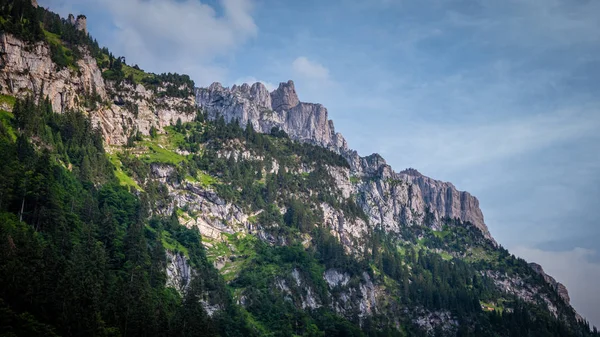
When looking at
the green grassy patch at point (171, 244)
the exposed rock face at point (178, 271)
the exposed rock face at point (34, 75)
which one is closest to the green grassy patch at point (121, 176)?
the green grassy patch at point (171, 244)

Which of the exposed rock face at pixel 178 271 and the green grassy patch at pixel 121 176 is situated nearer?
the exposed rock face at pixel 178 271

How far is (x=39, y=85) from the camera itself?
179 meters

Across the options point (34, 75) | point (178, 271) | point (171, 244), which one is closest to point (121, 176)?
point (171, 244)

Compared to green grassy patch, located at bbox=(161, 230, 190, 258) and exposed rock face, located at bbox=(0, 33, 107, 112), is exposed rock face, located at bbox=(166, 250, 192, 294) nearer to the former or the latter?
green grassy patch, located at bbox=(161, 230, 190, 258)

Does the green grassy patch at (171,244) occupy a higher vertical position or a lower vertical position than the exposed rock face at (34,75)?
lower

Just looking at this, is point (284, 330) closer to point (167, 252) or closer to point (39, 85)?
point (167, 252)

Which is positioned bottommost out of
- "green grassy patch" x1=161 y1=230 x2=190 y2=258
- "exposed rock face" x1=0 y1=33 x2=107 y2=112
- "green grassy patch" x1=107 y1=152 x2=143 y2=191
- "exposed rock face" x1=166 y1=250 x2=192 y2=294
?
"exposed rock face" x1=166 y1=250 x2=192 y2=294

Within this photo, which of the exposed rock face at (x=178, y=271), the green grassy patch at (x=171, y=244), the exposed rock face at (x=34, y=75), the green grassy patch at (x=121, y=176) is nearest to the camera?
the exposed rock face at (x=178, y=271)

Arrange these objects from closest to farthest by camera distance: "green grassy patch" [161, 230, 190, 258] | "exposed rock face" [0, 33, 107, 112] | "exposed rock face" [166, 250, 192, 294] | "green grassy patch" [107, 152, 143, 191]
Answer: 1. "exposed rock face" [166, 250, 192, 294]
2. "green grassy patch" [161, 230, 190, 258]
3. "exposed rock face" [0, 33, 107, 112]
4. "green grassy patch" [107, 152, 143, 191]

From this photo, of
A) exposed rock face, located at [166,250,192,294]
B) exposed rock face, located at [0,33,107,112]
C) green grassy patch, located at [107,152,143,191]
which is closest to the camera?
exposed rock face, located at [166,250,192,294]

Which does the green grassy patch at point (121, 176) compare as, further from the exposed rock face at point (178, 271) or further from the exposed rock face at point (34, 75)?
the exposed rock face at point (178, 271)

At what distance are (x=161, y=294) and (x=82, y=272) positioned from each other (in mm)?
27255

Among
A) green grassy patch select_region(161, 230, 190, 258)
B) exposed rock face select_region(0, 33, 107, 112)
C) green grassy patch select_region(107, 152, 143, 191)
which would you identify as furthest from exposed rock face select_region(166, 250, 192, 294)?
exposed rock face select_region(0, 33, 107, 112)

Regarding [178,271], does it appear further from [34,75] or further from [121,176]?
[34,75]
